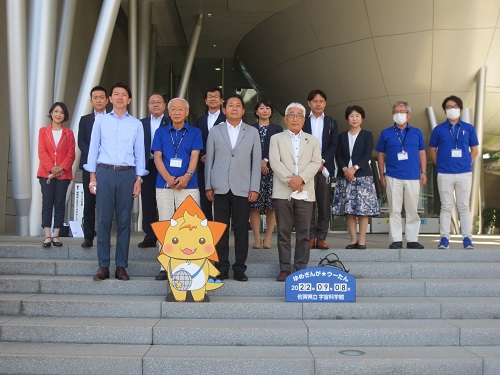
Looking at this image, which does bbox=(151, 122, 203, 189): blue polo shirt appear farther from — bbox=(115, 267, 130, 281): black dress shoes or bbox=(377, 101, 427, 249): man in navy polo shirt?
bbox=(377, 101, 427, 249): man in navy polo shirt

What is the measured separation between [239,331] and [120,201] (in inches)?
70.6

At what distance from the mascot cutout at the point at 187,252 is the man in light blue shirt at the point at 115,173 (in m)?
0.64

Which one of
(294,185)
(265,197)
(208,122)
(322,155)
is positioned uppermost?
(208,122)

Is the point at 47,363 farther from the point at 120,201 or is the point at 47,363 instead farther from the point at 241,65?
the point at 241,65

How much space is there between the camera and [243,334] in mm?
4398

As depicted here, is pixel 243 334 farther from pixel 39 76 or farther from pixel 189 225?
pixel 39 76

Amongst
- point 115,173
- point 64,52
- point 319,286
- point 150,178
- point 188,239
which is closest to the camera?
point 188,239

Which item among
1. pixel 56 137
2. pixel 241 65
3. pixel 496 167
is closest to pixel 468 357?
pixel 56 137

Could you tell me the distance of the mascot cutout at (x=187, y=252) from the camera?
4.75m

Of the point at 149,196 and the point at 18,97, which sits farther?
the point at 18,97

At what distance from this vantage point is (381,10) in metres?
12.7

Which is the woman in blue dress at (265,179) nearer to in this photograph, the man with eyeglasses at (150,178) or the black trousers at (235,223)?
the black trousers at (235,223)

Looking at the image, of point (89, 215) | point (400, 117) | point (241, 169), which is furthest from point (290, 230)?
point (89, 215)

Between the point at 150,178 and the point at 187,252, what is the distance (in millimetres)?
1785
